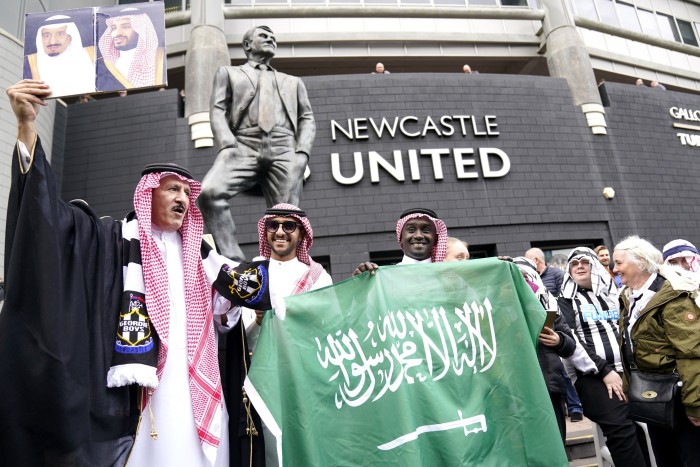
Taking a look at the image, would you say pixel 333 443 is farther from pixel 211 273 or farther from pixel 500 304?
pixel 500 304

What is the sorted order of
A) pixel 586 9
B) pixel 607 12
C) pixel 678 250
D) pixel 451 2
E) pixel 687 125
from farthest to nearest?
pixel 607 12, pixel 586 9, pixel 451 2, pixel 687 125, pixel 678 250

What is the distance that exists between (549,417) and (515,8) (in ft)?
48.8

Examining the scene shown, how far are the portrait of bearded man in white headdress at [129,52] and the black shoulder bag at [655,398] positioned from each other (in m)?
3.27

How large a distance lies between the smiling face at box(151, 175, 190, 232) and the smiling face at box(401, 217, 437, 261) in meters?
1.58

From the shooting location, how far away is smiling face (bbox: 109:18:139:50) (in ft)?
7.89

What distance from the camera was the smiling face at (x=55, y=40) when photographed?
2252 millimetres

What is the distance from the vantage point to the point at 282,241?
3.01 metres

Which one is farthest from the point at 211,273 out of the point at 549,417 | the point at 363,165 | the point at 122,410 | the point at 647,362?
the point at 363,165

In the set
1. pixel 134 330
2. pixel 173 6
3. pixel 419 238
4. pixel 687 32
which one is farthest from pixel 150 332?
pixel 687 32

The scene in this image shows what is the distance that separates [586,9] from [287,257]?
649 inches

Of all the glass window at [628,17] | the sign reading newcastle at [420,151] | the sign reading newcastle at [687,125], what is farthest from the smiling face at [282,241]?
the glass window at [628,17]

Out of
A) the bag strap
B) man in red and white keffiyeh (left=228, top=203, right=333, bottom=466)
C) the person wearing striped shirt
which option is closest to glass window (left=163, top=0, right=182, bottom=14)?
man in red and white keffiyeh (left=228, top=203, right=333, bottom=466)

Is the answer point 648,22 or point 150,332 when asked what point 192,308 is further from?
point 648,22

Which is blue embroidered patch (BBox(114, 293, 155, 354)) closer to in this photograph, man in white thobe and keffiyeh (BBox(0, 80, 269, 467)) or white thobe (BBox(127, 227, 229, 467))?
man in white thobe and keffiyeh (BBox(0, 80, 269, 467))
